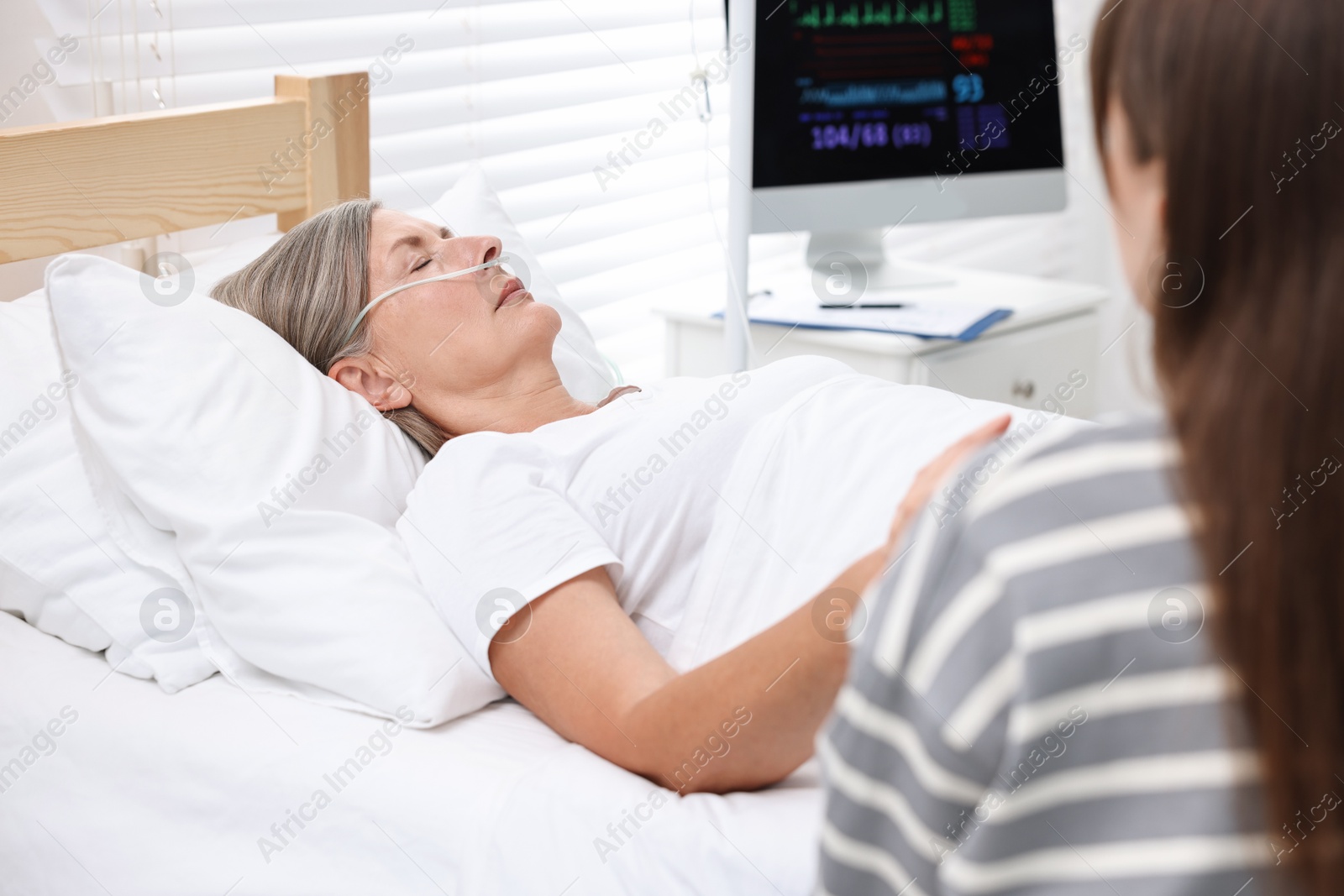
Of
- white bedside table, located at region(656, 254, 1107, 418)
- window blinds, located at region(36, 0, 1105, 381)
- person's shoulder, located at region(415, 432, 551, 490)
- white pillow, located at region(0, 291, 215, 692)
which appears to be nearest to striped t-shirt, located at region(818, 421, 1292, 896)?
person's shoulder, located at region(415, 432, 551, 490)

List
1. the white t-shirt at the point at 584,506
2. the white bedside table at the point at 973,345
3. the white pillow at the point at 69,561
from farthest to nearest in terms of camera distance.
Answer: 1. the white bedside table at the point at 973,345
2. the white pillow at the point at 69,561
3. the white t-shirt at the point at 584,506

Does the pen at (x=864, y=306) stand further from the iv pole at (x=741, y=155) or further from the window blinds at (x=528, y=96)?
the window blinds at (x=528, y=96)

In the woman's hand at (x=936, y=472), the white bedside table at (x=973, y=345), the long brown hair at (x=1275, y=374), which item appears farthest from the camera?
the white bedside table at (x=973, y=345)

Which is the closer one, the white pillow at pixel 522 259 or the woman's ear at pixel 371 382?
the woman's ear at pixel 371 382

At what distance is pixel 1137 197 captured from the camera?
1.54 feet

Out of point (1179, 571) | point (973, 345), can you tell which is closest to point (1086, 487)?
point (1179, 571)

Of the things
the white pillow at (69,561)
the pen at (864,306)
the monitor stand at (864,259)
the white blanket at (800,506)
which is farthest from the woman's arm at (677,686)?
the monitor stand at (864,259)

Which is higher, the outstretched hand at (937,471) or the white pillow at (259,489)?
the outstretched hand at (937,471)

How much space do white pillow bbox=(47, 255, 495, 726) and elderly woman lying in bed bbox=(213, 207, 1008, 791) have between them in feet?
0.17

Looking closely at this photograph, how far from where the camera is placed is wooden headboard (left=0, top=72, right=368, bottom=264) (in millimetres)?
1263

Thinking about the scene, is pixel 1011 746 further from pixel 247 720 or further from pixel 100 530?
pixel 100 530

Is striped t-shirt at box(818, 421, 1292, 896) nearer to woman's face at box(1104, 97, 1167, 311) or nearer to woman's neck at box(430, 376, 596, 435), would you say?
woman's face at box(1104, 97, 1167, 311)

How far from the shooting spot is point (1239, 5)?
43cm

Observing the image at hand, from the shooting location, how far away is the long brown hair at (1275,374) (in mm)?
419
